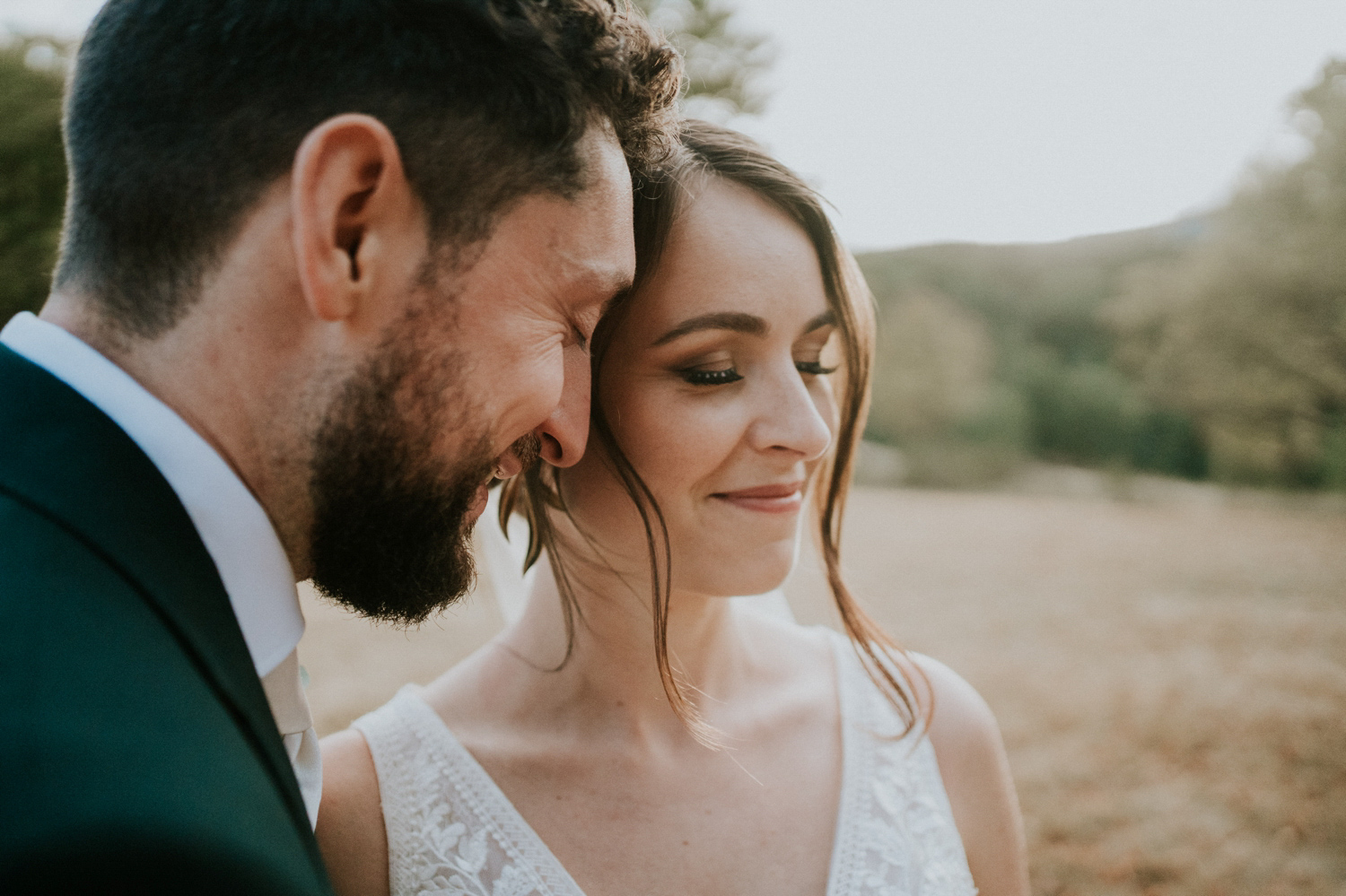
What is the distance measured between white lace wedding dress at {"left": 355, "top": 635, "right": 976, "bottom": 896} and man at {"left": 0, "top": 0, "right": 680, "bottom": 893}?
1.43ft

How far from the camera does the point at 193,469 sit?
1156 millimetres

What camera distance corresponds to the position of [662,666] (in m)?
1.96

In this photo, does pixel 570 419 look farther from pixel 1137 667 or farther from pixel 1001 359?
pixel 1001 359

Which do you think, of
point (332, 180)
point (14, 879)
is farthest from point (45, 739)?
point (332, 180)

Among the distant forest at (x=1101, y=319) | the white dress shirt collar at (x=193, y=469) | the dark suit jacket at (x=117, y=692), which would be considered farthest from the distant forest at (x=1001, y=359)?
the dark suit jacket at (x=117, y=692)

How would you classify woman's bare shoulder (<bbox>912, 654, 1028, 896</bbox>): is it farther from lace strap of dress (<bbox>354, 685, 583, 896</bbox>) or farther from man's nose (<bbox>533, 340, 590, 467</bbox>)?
man's nose (<bbox>533, 340, 590, 467</bbox>)

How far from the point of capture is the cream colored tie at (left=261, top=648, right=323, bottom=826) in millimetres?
1306

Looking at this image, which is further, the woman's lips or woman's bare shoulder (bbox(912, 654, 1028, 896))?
woman's bare shoulder (bbox(912, 654, 1028, 896))

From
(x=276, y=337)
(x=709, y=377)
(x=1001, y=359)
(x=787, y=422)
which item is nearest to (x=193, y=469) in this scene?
(x=276, y=337)

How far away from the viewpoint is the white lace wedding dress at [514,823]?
181 cm

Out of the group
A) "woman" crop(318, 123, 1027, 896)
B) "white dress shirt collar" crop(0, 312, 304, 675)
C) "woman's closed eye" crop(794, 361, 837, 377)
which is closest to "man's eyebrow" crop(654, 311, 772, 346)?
"woman" crop(318, 123, 1027, 896)

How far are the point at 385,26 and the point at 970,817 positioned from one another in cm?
211

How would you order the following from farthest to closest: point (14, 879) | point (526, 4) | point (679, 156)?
point (679, 156) → point (526, 4) → point (14, 879)

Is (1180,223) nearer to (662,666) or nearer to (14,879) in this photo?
(662,666)
